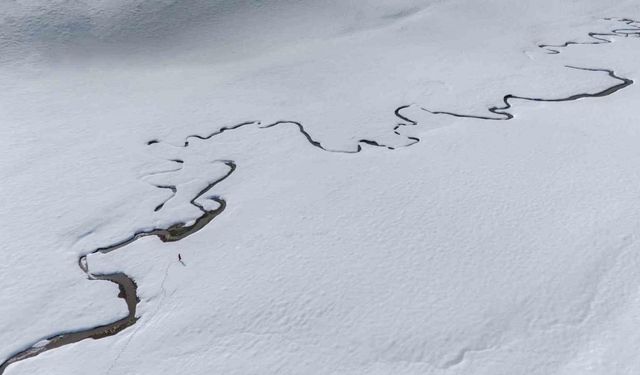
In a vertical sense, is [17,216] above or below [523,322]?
above

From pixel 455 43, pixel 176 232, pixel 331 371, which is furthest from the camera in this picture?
pixel 455 43

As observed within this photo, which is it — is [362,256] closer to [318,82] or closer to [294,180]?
[294,180]

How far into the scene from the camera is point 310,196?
149cm

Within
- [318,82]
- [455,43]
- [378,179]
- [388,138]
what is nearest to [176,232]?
[378,179]

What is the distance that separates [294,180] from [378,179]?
0.70 ft

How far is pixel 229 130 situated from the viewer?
1862 mm

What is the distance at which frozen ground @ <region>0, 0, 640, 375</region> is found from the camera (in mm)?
1029

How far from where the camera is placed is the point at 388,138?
5.87 ft

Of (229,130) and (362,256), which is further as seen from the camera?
(229,130)

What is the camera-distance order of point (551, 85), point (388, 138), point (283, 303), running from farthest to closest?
point (551, 85), point (388, 138), point (283, 303)

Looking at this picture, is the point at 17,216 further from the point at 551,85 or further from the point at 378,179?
the point at 551,85

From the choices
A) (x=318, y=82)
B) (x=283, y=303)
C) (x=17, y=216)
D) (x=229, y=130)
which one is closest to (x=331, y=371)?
(x=283, y=303)

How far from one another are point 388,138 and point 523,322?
2.78ft

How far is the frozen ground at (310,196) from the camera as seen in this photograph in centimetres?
103
